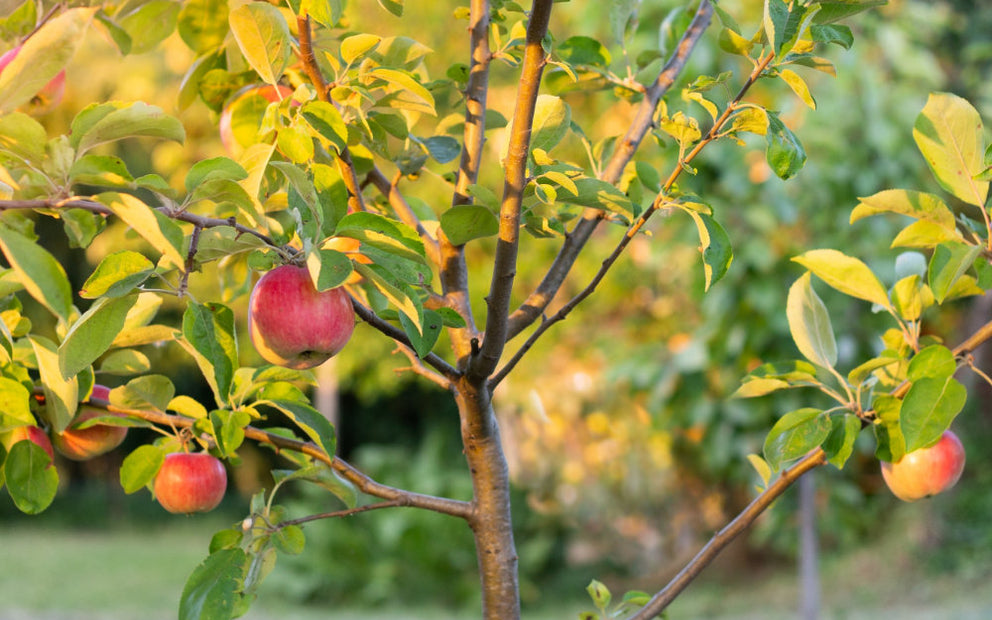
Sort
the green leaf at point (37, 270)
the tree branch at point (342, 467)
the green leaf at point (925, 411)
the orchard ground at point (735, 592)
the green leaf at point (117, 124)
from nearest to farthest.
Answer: the green leaf at point (37, 270) < the green leaf at point (117, 124) < the green leaf at point (925, 411) < the tree branch at point (342, 467) < the orchard ground at point (735, 592)

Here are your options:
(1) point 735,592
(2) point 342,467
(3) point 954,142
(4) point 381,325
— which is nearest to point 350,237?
(4) point 381,325

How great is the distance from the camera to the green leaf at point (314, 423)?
753 millimetres

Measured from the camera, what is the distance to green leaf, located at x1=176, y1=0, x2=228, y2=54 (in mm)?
948

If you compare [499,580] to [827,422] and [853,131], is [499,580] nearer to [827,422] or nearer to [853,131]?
[827,422]

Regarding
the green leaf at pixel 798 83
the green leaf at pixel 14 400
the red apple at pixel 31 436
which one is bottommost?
the red apple at pixel 31 436

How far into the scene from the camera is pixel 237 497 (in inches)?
353

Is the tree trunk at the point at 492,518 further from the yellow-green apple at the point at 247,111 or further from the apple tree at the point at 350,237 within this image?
the yellow-green apple at the point at 247,111

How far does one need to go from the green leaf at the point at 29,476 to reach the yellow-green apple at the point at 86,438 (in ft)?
0.20

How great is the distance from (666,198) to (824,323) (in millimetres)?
266

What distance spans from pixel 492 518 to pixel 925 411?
373mm

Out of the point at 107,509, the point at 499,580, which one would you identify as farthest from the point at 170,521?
the point at 499,580

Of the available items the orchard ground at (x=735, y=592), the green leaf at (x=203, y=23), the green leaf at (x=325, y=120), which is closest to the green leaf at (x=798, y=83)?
the green leaf at (x=325, y=120)

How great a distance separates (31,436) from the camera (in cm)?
86

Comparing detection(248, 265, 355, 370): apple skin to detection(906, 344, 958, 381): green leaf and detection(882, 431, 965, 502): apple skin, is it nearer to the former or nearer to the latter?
detection(906, 344, 958, 381): green leaf
